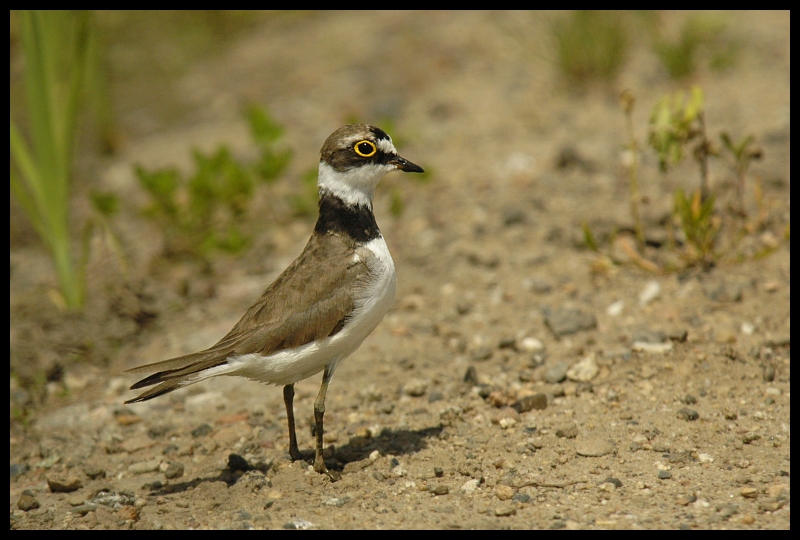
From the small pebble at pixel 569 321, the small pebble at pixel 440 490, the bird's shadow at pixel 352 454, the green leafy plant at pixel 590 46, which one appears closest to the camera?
the small pebble at pixel 440 490

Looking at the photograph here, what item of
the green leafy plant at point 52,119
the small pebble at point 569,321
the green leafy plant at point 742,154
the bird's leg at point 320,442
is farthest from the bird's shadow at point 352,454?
the green leafy plant at point 742,154

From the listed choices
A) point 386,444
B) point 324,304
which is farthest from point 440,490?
point 324,304

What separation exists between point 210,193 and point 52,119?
1.62 meters

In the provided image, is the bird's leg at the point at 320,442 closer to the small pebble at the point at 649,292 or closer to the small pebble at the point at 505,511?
the small pebble at the point at 505,511

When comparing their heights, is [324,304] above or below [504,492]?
above

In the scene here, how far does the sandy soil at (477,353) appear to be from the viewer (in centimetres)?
451

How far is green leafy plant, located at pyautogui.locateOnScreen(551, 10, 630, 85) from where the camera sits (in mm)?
9539

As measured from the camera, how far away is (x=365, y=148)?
17.0 feet

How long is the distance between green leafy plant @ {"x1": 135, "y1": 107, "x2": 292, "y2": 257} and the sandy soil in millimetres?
299

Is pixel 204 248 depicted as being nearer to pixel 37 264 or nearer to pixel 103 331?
pixel 103 331

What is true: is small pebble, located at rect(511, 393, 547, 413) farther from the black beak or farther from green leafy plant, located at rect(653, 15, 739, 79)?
green leafy plant, located at rect(653, 15, 739, 79)

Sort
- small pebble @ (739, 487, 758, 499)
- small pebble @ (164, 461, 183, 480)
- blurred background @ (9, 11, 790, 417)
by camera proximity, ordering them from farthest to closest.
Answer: blurred background @ (9, 11, 790, 417) → small pebble @ (164, 461, 183, 480) → small pebble @ (739, 487, 758, 499)

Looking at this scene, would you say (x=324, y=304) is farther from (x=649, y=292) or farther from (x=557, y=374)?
(x=649, y=292)

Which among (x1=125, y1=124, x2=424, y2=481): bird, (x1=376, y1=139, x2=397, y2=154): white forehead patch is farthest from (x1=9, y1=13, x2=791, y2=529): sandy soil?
(x1=376, y1=139, x2=397, y2=154): white forehead patch
